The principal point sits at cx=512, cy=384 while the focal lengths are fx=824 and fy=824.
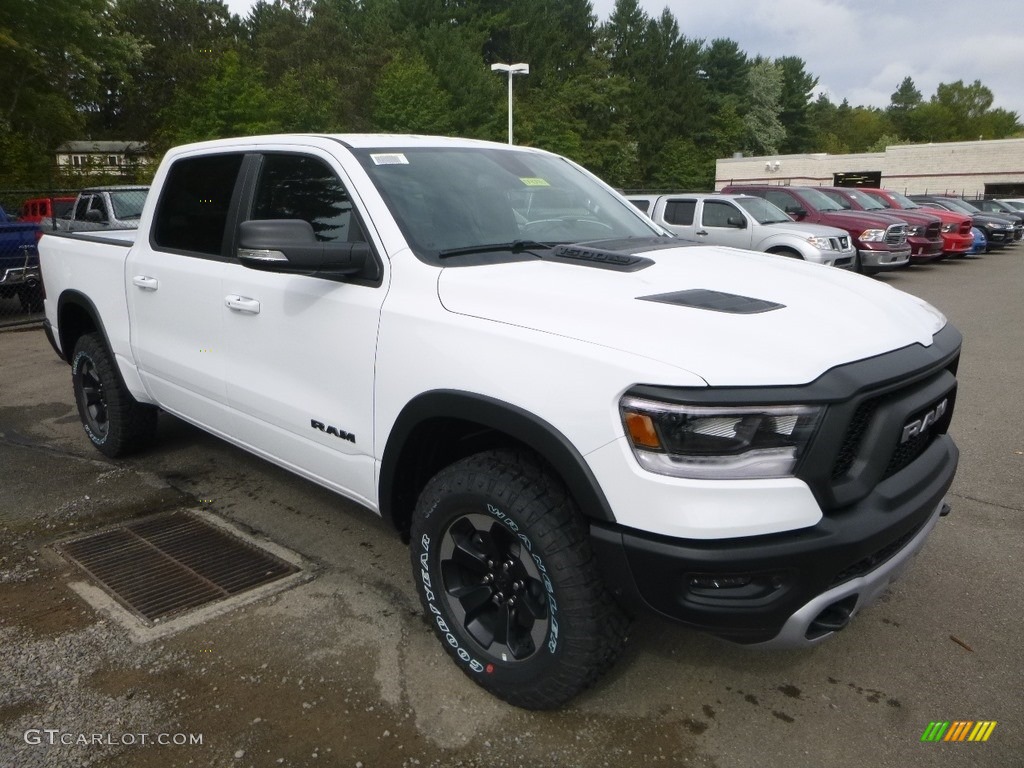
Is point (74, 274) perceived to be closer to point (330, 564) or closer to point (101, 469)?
point (101, 469)

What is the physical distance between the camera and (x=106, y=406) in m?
4.89

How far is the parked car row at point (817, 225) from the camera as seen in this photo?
1341cm

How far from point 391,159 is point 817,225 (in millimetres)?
12470

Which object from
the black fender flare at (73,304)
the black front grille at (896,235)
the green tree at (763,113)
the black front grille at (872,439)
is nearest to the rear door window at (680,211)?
the black front grille at (896,235)

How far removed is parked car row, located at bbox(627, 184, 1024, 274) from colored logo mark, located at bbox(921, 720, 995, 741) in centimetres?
966

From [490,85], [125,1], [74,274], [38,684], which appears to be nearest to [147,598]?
[38,684]

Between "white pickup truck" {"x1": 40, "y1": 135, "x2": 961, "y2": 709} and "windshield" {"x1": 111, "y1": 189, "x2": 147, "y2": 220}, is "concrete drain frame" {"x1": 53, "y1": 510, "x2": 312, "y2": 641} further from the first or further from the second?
"windshield" {"x1": 111, "y1": 189, "x2": 147, "y2": 220}

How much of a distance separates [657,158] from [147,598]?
223ft

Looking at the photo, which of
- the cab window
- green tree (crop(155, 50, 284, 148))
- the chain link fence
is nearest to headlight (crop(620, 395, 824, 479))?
the cab window

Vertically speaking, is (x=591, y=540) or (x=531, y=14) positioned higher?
(x=531, y=14)

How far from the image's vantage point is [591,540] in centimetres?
229

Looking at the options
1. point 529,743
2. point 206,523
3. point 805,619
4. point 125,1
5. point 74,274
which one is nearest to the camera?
point 805,619

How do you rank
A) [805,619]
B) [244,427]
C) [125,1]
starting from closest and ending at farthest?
[805,619] < [244,427] < [125,1]

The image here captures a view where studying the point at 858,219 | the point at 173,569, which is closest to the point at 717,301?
the point at 173,569
